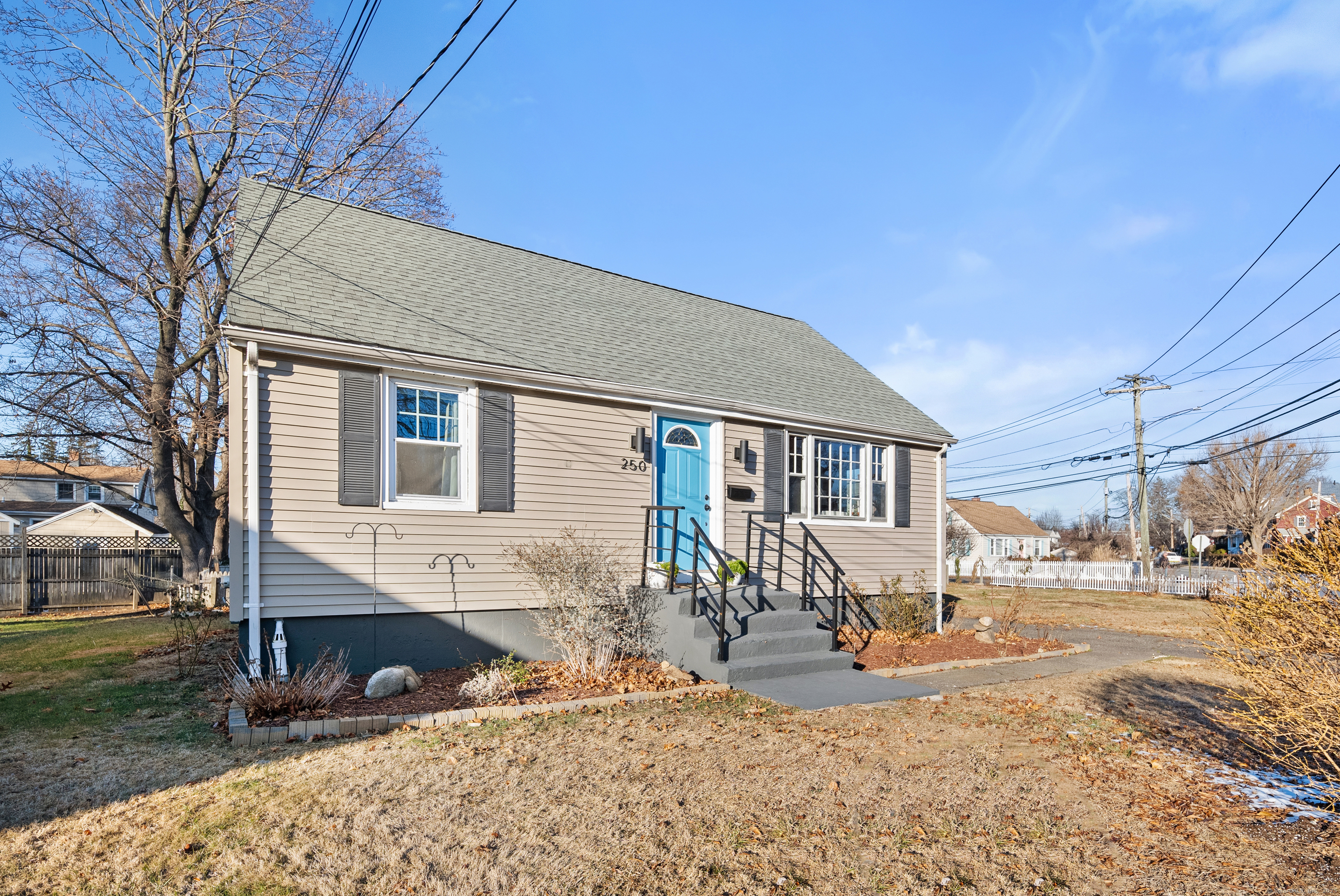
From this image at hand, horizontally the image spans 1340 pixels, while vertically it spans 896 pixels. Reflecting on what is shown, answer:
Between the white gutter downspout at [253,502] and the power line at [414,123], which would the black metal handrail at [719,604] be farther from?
the power line at [414,123]

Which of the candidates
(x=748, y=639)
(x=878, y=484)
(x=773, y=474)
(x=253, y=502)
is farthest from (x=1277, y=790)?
(x=253, y=502)

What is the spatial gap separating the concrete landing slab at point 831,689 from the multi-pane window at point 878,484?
4.43 metres

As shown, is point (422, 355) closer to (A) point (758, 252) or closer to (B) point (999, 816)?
(B) point (999, 816)

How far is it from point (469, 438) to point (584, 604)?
7.62ft

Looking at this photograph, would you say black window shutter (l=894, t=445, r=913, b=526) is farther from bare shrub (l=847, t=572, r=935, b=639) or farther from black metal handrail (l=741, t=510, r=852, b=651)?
black metal handrail (l=741, t=510, r=852, b=651)

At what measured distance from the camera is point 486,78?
7.81m

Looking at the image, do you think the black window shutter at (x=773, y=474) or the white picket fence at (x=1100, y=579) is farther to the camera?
the white picket fence at (x=1100, y=579)

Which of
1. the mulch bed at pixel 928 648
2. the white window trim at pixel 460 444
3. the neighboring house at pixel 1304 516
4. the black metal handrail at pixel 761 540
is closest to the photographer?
the neighboring house at pixel 1304 516

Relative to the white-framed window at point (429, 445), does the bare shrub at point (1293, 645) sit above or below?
below

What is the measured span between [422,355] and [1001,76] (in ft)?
30.0

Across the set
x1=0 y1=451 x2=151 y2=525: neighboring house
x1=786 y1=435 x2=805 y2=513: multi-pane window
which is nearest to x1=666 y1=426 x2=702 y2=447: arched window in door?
x1=786 y1=435 x2=805 y2=513: multi-pane window

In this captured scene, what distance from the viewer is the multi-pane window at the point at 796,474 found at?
36.8 ft

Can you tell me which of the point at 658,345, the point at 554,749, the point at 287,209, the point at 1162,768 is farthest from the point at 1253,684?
the point at 287,209

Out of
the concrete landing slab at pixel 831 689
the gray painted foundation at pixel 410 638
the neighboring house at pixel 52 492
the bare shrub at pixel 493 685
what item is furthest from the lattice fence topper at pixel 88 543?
→ the neighboring house at pixel 52 492
